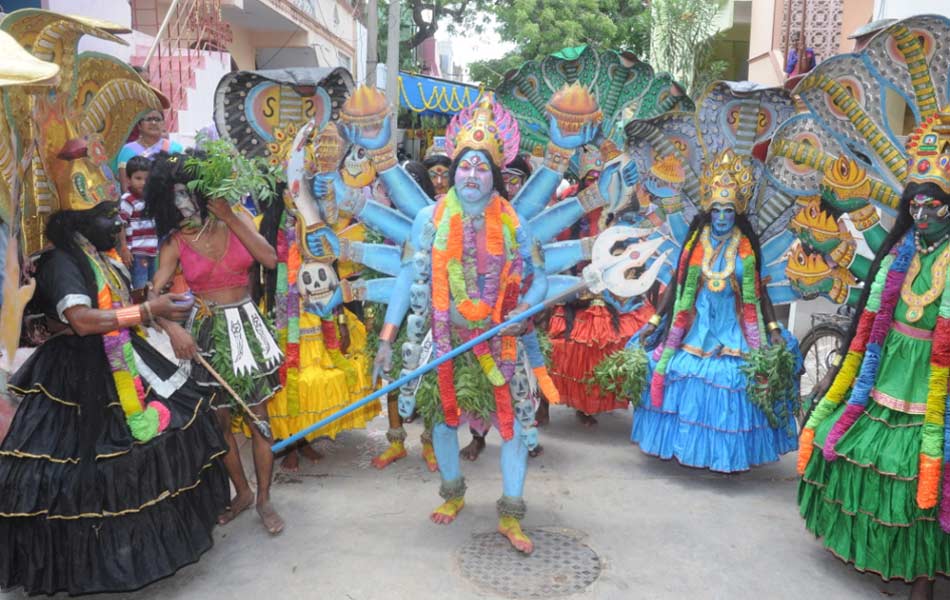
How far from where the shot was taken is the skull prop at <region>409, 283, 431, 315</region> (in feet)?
12.8

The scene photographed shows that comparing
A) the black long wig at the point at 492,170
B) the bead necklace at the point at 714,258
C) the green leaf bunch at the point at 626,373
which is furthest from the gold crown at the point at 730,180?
the black long wig at the point at 492,170

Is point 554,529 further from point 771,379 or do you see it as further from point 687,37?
point 687,37

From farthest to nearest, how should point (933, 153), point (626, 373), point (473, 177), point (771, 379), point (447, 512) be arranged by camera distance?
point (626, 373) → point (771, 379) → point (447, 512) → point (473, 177) → point (933, 153)

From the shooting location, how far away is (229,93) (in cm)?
461

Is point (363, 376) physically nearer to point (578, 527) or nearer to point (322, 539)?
point (322, 539)

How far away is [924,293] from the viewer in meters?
3.37

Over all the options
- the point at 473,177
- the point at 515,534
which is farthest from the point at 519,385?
the point at 473,177

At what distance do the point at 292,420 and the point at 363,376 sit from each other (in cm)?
58

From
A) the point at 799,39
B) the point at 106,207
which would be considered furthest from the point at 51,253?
the point at 799,39

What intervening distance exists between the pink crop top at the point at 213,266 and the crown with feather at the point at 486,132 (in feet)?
4.09

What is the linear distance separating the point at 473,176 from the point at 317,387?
1.89 metres

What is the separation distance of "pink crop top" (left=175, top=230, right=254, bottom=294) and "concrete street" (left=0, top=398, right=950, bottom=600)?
1.38 meters

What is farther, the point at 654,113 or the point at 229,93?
the point at 654,113

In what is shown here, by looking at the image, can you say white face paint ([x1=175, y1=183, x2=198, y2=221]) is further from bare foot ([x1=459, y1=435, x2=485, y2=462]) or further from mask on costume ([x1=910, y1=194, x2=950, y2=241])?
mask on costume ([x1=910, y1=194, x2=950, y2=241])
